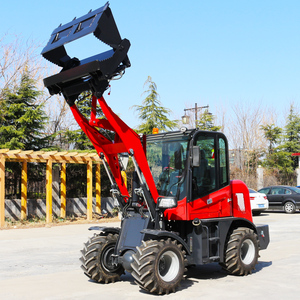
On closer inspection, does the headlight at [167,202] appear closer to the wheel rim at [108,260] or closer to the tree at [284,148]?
the wheel rim at [108,260]

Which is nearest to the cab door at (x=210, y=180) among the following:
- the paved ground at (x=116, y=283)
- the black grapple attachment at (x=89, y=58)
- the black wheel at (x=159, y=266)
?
the black wheel at (x=159, y=266)

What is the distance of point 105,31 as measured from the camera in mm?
6535

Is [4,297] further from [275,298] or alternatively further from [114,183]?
[275,298]

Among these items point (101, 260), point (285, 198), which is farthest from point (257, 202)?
point (101, 260)

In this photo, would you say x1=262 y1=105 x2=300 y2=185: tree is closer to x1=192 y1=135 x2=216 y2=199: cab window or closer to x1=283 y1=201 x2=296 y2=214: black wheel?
x1=283 y1=201 x2=296 y2=214: black wheel

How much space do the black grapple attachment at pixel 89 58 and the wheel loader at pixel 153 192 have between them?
0.01 meters

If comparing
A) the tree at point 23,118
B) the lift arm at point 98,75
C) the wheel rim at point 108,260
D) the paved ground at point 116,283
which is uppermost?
the tree at point 23,118

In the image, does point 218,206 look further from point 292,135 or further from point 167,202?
point 292,135

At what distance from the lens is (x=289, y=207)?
79.4ft

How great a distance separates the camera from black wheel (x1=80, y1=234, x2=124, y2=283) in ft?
24.2

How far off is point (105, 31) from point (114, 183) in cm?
262

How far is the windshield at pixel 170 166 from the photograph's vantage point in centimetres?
742

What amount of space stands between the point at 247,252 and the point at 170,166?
2.22 m

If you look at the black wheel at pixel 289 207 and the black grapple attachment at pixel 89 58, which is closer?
the black grapple attachment at pixel 89 58
